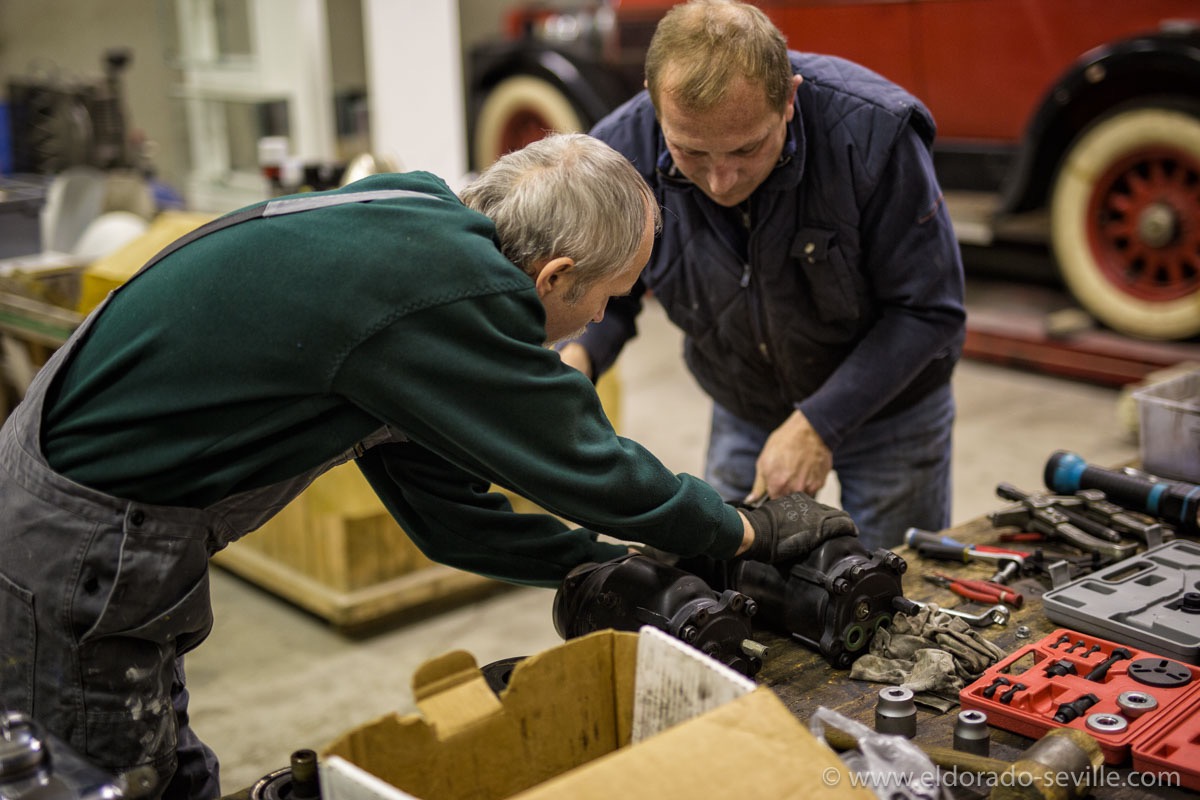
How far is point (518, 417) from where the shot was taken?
119 cm

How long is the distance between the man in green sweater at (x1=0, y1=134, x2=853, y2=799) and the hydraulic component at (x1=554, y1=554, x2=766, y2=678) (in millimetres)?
57

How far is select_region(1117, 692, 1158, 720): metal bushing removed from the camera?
1.22 metres

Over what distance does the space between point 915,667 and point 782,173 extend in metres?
0.80

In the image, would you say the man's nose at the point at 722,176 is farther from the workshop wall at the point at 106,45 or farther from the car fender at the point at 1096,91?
the workshop wall at the point at 106,45

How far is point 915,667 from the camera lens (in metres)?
1.38

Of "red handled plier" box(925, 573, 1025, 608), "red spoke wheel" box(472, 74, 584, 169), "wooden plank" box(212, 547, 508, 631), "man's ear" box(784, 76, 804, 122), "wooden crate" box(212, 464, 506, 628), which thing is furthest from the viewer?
"red spoke wheel" box(472, 74, 584, 169)

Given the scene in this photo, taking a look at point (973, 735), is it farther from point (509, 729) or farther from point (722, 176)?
point (722, 176)

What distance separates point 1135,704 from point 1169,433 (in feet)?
2.73

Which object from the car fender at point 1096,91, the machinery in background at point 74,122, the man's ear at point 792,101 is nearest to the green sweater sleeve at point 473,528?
the man's ear at point 792,101

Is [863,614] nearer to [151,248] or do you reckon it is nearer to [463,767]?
[463,767]

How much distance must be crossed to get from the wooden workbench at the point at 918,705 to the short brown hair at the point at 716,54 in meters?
0.72

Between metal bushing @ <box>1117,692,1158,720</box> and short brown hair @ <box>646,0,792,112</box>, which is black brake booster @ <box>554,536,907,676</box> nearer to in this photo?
metal bushing @ <box>1117,692,1158,720</box>

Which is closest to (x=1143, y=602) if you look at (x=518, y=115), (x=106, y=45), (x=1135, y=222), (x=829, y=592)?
(x=829, y=592)

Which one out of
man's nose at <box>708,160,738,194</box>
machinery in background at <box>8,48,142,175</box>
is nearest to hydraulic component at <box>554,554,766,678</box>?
man's nose at <box>708,160,738,194</box>
